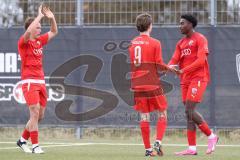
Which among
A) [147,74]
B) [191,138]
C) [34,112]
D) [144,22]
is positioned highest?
[144,22]

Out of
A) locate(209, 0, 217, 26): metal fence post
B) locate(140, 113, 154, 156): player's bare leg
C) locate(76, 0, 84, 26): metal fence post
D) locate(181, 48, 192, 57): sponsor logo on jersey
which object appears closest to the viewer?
locate(140, 113, 154, 156): player's bare leg

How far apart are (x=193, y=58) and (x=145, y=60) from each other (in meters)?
0.92

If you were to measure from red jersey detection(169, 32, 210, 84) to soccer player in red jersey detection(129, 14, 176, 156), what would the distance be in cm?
45

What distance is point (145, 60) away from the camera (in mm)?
12586

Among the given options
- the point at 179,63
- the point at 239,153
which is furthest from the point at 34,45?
the point at 239,153

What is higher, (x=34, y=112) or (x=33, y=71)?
(x=33, y=71)

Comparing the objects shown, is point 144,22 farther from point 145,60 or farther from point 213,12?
point 213,12

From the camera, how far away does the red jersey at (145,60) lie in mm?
12547

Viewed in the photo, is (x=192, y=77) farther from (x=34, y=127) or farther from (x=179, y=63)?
(x=34, y=127)

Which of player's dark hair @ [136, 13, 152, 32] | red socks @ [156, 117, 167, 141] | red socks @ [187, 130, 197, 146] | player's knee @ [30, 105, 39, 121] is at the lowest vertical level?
red socks @ [187, 130, 197, 146]

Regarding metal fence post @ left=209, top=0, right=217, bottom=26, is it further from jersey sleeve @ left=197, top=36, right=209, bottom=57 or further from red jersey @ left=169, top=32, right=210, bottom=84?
jersey sleeve @ left=197, top=36, right=209, bottom=57

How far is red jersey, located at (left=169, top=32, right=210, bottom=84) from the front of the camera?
42.4ft

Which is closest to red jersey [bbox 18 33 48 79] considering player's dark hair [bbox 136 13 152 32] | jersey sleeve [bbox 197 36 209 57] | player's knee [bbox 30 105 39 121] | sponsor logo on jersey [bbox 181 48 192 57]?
player's knee [bbox 30 105 39 121]

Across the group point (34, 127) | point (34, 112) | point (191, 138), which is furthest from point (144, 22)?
point (34, 127)
